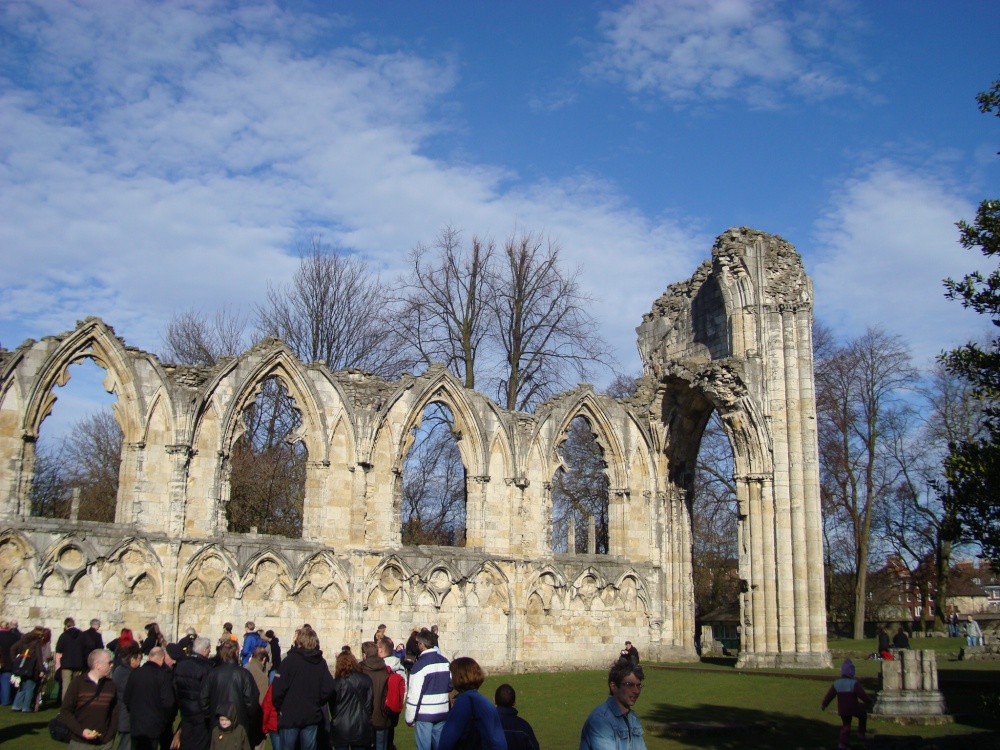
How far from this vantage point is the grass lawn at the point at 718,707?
10.8m

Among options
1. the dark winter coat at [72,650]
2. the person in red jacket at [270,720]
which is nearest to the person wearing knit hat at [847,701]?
the person in red jacket at [270,720]

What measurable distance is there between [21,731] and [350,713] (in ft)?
17.9

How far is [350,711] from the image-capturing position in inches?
295

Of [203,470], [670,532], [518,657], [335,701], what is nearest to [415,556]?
[518,657]

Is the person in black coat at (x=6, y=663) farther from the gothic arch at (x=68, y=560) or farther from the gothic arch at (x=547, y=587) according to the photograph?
the gothic arch at (x=547, y=587)

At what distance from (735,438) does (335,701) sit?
44.7 ft

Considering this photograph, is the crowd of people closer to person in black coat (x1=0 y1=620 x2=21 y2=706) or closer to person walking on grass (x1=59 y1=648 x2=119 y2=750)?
person walking on grass (x1=59 y1=648 x2=119 y2=750)

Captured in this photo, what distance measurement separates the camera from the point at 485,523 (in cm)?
1961

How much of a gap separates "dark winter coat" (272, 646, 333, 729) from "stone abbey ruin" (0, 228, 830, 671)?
9.75 meters

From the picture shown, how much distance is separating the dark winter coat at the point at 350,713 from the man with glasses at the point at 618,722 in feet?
9.25

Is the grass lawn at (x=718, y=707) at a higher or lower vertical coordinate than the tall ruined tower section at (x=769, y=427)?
lower

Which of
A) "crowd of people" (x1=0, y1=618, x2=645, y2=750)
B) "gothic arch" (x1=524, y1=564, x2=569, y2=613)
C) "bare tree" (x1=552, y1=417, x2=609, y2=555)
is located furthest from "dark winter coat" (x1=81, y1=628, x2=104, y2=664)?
"bare tree" (x1=552, y1=417, x2=609, y2=555)

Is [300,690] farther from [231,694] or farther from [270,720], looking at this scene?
[231,694]

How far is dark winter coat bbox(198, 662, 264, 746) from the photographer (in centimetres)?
725
